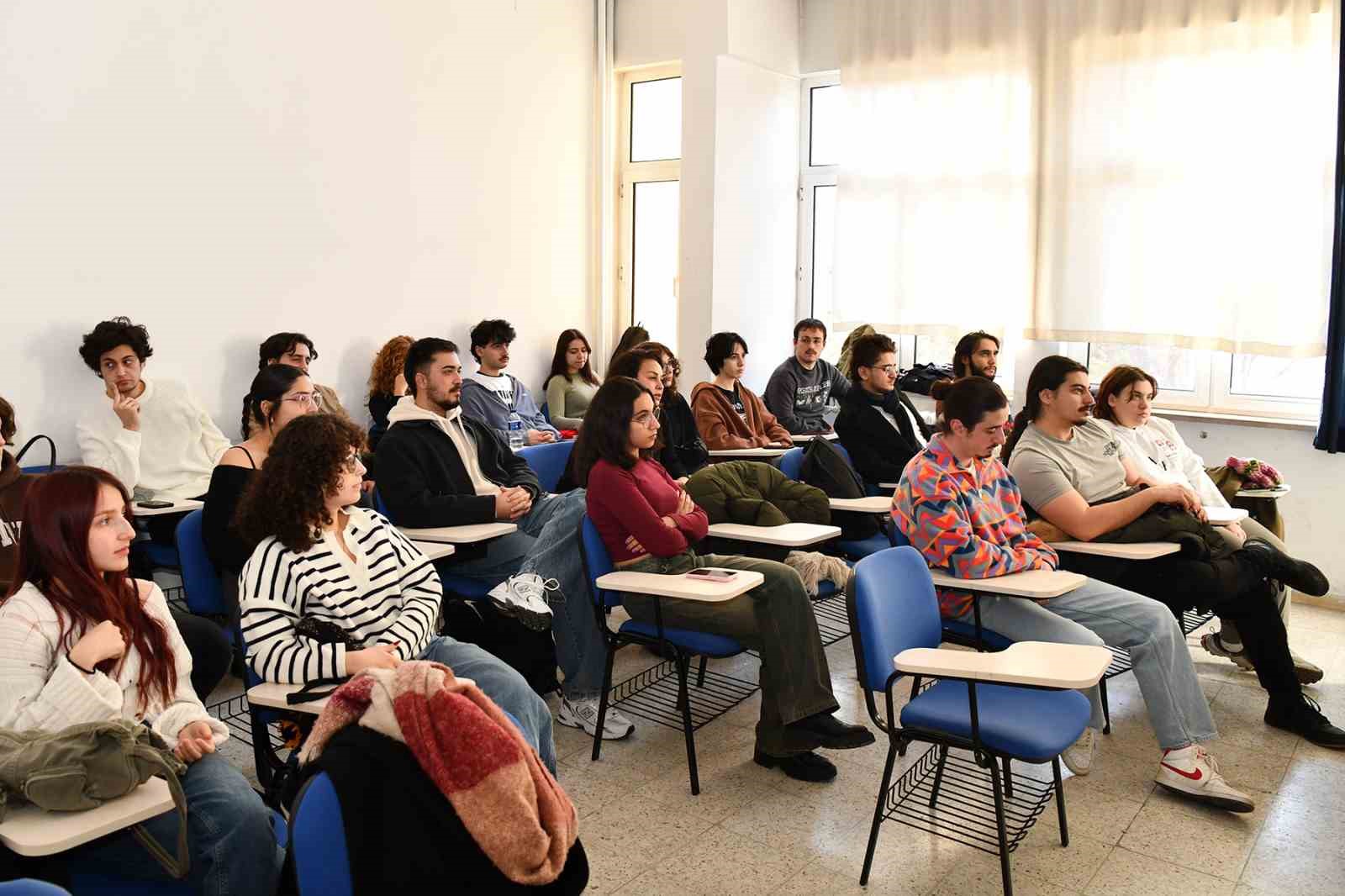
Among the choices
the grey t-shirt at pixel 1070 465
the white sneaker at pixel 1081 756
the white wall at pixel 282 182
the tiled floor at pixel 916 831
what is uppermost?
the white wall at pixel 282 182

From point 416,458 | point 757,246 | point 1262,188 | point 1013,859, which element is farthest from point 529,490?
point 1262,188

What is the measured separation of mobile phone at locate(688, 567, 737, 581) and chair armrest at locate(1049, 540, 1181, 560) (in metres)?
1.21

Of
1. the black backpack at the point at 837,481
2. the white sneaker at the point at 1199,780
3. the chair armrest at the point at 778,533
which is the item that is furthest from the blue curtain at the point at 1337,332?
the chair armrest at the point at 778,533

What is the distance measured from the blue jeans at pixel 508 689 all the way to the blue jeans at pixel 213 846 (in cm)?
64

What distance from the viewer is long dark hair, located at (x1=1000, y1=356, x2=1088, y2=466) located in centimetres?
398

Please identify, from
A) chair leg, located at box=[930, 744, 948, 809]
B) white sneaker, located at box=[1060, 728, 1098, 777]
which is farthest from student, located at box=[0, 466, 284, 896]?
white sneaker, located at box=[1060, 728, 1098, 777]

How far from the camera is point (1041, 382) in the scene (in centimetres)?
405

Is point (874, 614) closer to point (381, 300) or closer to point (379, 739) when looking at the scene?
point (379, 739)

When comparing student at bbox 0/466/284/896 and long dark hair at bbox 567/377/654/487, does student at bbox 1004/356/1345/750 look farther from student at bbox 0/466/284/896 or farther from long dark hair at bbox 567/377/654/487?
student at bbox 0/466/284/896

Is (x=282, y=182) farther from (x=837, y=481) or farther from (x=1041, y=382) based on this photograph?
(x=1041, y=382)

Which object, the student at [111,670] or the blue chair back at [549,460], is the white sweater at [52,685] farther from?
the blue chair back at [549,460]

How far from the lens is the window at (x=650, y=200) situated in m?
7.48

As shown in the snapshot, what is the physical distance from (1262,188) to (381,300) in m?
4.57

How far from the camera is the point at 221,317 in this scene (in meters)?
5.31
